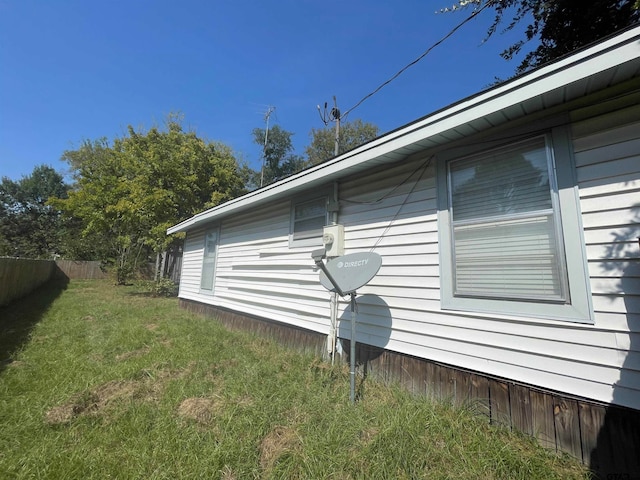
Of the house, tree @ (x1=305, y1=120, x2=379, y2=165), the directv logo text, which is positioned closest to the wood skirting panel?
the house

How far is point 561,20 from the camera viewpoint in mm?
6359

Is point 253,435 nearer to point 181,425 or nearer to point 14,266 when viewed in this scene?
point 181,425

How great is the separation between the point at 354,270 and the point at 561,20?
26.2ft

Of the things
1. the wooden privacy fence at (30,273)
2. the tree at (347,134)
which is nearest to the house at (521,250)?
the wooden privacy fence at (30,273)

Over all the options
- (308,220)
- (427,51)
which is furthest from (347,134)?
(308,220)

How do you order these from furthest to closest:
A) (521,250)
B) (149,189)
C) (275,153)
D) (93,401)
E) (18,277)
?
(275,153) → (149,189) → (18,277) → (93,401) → (521,250)

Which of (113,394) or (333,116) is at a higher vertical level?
(333,116)

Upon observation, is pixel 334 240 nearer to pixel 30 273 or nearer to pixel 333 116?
pixel 333 116

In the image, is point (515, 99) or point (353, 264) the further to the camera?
point (353, 264)

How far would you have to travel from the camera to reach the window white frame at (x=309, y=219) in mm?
4441

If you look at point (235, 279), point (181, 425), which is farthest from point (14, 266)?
point (181, 425)

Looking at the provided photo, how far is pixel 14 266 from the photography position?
9.21m

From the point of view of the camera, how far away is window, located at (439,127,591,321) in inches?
83.8

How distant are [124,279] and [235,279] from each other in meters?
12.8
